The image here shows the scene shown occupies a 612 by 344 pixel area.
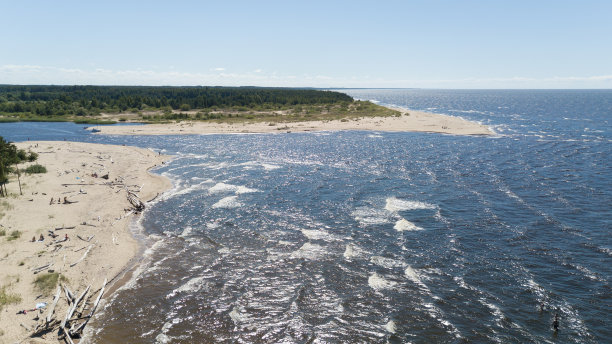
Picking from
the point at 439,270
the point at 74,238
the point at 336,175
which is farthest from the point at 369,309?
the point at 336,175

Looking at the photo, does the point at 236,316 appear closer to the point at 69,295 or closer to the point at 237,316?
the point at 237,316

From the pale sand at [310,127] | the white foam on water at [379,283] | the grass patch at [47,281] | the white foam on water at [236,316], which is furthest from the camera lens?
the pale sand at [310,127]

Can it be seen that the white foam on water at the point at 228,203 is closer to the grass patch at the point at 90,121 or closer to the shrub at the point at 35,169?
the shrub at the point at 35,169

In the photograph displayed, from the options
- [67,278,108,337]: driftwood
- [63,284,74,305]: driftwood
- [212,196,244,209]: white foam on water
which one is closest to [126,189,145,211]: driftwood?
[212,196,244,209]: white foam on water

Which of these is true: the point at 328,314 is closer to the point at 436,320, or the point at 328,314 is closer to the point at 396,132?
the point at 436,320

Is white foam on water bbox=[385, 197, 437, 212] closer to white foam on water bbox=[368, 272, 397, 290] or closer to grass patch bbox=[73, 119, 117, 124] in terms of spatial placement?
white foam on water bbox=[368, 272, 397, 290]

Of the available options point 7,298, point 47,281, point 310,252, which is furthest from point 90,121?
point 310,252

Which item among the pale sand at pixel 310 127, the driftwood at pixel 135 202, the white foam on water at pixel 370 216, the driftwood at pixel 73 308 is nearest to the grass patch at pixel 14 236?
the driftwood at pixel 135 202
